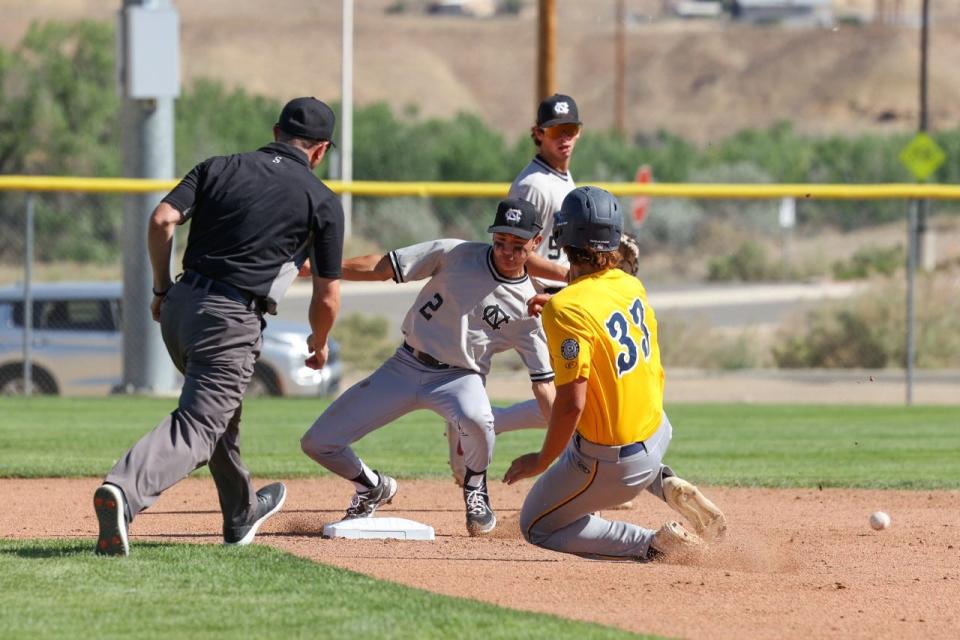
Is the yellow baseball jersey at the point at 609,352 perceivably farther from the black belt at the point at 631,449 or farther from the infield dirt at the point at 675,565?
the infield dirt at the point at 675,565

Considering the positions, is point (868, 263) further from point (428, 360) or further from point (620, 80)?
point (620, 80)

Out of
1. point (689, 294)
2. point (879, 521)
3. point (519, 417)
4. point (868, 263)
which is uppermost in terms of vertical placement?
point (519, 417)

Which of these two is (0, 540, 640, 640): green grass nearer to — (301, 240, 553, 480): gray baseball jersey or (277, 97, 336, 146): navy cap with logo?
(301, 240, 553, 480): gray baseball jersey

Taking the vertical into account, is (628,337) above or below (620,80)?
below

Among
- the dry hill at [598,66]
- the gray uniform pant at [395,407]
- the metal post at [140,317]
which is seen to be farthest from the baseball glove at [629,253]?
the dry hill at [598,66]

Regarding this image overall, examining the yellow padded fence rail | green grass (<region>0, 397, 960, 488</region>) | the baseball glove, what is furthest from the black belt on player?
the yellow padded fence rail

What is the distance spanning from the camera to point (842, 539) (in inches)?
303

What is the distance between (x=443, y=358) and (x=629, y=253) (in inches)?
40.6

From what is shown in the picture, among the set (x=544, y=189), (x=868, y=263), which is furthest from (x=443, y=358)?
(x=868, y=263)

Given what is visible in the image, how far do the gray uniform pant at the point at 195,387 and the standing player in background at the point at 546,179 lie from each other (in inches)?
78.8

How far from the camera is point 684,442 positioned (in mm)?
11797

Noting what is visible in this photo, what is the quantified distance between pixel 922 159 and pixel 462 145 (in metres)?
19.9

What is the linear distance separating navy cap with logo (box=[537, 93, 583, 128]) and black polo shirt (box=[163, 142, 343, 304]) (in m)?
2.12

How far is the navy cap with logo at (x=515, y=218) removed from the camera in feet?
23.2
